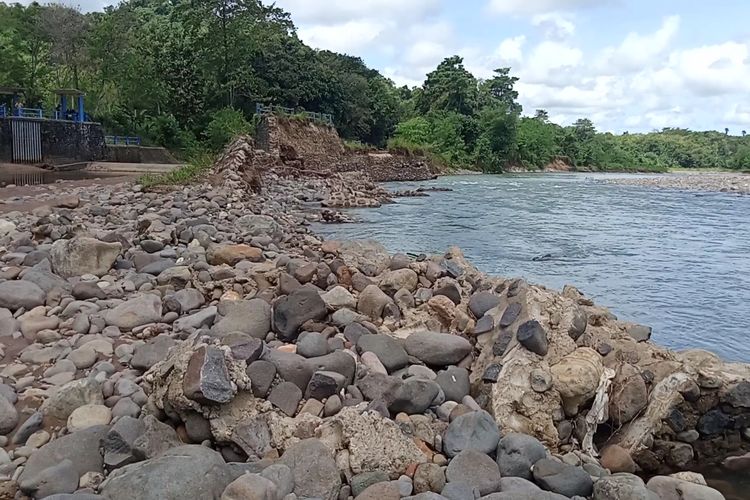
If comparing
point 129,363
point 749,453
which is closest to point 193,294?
point 129,363

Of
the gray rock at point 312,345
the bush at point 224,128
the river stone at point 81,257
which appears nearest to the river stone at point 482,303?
the gray rock at point 312,345

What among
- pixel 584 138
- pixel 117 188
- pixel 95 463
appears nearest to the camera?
pixel 95 463

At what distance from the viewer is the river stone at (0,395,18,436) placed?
126 inches

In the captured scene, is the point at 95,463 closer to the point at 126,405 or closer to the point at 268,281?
the point at 126,405

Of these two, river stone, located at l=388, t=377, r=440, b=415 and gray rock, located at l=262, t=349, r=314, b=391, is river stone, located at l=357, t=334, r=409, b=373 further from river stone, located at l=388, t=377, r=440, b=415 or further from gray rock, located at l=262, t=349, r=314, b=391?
gray rock, located at l=262, t=349, r=314, b=391

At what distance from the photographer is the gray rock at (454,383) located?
3852mm

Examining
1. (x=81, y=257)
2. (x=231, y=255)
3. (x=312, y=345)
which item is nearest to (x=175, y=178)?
(x=231, y=255)

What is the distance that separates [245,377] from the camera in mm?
3277

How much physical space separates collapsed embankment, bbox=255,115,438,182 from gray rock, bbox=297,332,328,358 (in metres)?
25.9

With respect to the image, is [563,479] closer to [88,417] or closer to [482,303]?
[482,303]

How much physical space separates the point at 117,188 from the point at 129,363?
11.4 meters

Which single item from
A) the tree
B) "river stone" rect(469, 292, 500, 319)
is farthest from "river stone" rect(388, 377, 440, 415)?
the tree

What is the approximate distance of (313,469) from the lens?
2.89 metres

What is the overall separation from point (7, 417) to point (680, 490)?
10.8 ft
